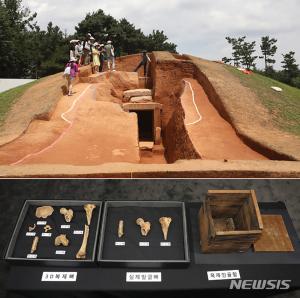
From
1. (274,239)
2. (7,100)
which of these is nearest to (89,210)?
(274,239)

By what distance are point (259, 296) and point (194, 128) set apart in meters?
8.01

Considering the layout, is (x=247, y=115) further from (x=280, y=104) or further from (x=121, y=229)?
(x=121, y=229)

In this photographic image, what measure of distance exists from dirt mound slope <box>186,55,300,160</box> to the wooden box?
429 centimetres

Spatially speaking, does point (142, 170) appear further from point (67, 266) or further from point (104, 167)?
point (67, 266)

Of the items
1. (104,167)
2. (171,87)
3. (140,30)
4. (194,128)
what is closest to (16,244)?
(104,167)

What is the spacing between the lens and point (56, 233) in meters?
2.90

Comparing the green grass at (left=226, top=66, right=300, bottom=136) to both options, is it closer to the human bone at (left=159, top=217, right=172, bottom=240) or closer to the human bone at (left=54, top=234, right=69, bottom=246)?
the human bone at (left=159, top=217, right=172, bottom=240)

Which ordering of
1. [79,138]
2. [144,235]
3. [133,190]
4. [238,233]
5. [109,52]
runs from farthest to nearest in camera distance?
1. [109,52]
2. [79,138]
3. [133,190]
4. [144,235]
5. [238,233]

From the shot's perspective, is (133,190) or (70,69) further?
(70,69)

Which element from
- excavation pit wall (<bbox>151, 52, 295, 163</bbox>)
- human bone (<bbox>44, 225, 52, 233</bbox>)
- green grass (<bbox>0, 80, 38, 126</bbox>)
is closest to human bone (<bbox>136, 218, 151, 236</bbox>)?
human bone (<bbox>44, 225, 52, 233</bbox>)

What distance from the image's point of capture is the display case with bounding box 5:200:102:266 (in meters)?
2.71

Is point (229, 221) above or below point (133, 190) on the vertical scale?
below

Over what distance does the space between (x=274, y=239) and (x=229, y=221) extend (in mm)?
397

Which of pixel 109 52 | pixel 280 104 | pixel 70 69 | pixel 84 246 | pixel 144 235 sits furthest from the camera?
pixel 109 52
